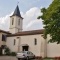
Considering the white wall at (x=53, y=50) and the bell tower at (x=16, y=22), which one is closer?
the white wall at (x=53, y=50)

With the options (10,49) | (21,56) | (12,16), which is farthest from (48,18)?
(12,16)

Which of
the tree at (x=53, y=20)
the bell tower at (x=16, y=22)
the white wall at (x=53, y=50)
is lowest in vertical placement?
the white wall at (x=53, y=50)

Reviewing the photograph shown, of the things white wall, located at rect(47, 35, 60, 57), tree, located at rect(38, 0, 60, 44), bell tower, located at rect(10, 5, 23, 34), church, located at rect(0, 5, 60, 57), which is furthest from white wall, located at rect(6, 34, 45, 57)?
tree, located at rect(38, 0, 60, 44)

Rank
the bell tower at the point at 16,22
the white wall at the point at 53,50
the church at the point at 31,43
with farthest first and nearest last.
A: the bell tower at the point at 16,22 → the church at the point at 31,43 → the white wall at the point at 53,50

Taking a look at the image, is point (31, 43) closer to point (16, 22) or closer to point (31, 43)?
point (31, 43)

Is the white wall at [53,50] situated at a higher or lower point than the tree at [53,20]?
lower

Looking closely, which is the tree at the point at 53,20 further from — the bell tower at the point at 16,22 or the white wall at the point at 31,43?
the bell tower at the point at 16,22

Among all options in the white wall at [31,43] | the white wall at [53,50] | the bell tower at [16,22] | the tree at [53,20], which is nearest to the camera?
the tree at [53,20]

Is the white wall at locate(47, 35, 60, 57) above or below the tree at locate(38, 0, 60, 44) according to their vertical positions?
below

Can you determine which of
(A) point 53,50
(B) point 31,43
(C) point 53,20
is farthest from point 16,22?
(C) point 53,20

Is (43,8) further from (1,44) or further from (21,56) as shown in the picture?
(1,44)

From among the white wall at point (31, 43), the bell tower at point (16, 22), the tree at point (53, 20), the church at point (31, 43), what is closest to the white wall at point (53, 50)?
the church at point (31, 43)

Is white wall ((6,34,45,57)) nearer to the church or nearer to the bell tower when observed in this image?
the church

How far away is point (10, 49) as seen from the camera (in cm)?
5147
